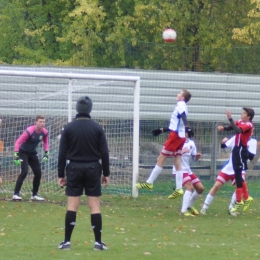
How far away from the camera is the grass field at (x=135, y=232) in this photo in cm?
1023

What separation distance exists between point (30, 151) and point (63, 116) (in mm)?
2577

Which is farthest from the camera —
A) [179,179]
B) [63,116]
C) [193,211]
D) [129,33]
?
[129,33]

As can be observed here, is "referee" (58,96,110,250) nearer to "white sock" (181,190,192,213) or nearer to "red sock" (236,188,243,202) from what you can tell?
"white sock" (181,190,192,213)

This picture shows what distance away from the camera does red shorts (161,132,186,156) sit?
14.9 meters

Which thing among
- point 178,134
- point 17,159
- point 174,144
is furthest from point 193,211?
point 17,159

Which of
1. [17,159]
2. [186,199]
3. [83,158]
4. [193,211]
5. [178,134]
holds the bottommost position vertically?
[193,211]

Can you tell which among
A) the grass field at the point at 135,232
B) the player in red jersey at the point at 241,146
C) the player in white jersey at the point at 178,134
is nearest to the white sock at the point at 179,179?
the player in white jersey at the point at 178,134

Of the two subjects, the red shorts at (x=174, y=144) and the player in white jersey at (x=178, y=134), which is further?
the red shorts at (x=174, y=144)

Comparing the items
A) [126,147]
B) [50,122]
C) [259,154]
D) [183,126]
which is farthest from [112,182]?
[259,154]

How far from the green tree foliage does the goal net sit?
4810mm

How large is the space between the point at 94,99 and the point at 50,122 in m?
1.40

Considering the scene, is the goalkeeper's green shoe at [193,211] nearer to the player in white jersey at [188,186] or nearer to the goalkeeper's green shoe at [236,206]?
the player in white jersey at [188,186]

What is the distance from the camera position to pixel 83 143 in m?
10.0

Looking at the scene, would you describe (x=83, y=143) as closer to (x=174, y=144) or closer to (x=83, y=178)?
(x=83, y=178)
